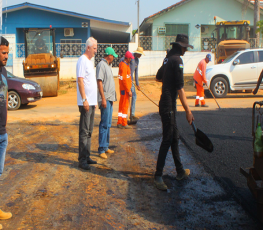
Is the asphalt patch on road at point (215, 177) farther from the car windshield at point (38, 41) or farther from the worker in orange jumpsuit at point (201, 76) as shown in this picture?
the car windshield at point (38, 41)

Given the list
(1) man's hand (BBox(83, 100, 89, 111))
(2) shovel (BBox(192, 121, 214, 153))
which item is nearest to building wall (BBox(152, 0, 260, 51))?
(1) man's hand (BBox(83, 100, 89, 111))

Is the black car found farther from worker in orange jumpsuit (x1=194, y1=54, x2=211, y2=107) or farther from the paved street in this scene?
worker in orange jumpsuit (x1=194, y1=54, x2=211, y2=107)

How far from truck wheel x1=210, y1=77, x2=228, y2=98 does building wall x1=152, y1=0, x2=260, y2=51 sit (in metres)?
13.6

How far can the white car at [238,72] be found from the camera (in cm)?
1380

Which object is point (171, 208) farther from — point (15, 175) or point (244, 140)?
point (244, 140)

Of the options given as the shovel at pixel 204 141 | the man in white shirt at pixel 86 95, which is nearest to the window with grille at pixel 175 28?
the man in white shirt at pixel 86 95

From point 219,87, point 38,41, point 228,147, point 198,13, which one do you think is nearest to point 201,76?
point 219,87

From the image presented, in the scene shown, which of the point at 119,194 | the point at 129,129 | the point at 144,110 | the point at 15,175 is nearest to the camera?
the point at 119,194

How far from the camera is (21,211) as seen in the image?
3.49 meters

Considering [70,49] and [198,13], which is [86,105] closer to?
[70,49]

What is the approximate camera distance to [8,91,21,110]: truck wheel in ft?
37.5

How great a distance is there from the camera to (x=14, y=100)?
37.6 feet

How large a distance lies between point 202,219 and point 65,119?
6539 mm

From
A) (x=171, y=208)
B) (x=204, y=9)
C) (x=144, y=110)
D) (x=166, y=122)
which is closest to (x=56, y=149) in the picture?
(x=166, y=122)
